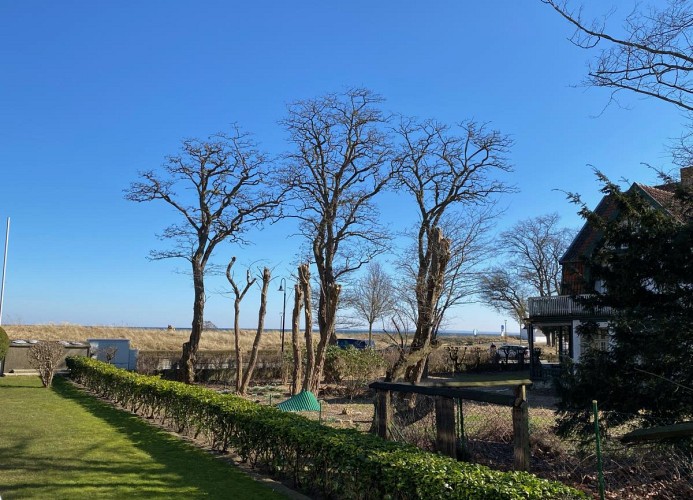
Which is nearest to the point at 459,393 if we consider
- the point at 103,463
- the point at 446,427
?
the point at 446,427

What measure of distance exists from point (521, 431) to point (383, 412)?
2728 mm

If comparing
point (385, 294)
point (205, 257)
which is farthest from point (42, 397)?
point (385, 294)

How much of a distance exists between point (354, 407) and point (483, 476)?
11900 mm

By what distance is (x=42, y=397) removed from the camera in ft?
51.0

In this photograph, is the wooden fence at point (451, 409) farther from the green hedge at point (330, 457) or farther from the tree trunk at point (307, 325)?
the tree trunk at point (307, 325)

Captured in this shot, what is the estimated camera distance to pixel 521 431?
5.78 m

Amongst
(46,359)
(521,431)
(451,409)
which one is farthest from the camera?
(46,359)

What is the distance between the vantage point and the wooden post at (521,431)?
5723 millimetres

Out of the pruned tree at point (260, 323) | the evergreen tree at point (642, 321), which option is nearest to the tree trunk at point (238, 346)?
the pruned tree at point (260, 323)

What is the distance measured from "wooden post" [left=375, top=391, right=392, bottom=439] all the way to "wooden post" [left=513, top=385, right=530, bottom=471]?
101 inches

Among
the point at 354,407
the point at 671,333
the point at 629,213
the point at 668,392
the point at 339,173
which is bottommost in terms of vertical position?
the point at 354,407

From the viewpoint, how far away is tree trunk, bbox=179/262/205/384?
20.6 meters

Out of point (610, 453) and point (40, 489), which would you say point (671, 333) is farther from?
point (40, 489)

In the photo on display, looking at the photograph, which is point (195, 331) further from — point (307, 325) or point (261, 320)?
point (307, 325)
